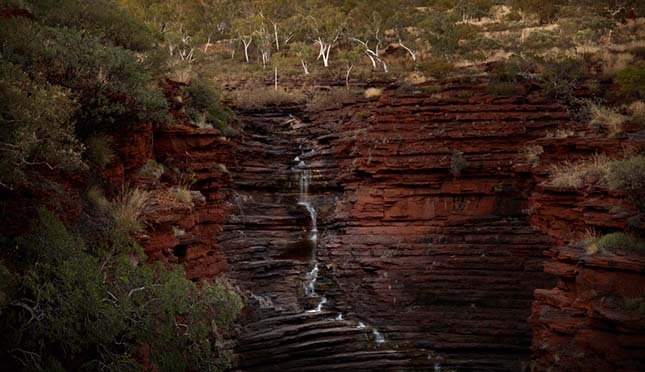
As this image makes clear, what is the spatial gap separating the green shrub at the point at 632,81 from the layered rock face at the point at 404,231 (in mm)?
2178

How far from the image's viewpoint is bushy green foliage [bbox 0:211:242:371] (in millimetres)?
6422

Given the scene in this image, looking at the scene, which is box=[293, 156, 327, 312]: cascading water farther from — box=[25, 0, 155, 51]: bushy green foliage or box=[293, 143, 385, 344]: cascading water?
box=[25, 0, 155, 51]: bushy green foliage

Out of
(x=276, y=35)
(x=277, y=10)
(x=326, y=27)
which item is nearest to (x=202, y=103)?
(x=326, y=27)

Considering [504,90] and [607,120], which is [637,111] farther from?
[504,90]

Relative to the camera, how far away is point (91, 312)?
6.91 metres

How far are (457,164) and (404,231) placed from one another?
2.65m

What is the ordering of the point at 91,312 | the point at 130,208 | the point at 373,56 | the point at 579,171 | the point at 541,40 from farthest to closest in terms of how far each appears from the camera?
the point at 373,56 < the point at 541,40 < the point at 579,171 < the point at 130,208 < the point at 91,312

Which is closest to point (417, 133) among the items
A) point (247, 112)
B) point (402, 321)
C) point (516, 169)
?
point (516, 169)

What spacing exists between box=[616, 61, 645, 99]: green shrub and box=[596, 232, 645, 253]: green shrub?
992 cm

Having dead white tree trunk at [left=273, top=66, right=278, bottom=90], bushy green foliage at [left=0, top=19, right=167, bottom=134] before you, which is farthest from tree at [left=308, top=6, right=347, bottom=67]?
bushy green foliage at [left=0, top=19, right=167, bottom=134]

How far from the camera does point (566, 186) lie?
540 inches

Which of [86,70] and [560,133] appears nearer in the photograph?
[86,70]

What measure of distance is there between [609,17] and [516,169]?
71.1 ft

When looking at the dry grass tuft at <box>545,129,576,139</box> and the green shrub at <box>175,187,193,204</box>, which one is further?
the dry grass tuft at <box>545,129,576,139</box>
